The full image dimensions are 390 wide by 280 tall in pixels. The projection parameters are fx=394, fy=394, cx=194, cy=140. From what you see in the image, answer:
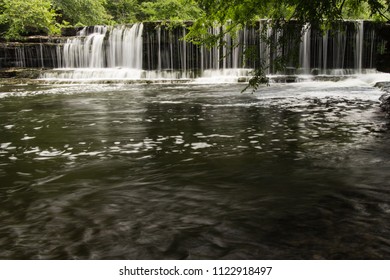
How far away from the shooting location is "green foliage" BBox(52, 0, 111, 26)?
3484 centimetres

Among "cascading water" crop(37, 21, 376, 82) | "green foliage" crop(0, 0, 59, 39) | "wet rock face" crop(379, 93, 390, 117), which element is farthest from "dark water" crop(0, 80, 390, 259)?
"green foliage" crop(0, 0, 59, 39)

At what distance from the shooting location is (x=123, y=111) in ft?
37.7

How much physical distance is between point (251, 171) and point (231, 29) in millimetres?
4368

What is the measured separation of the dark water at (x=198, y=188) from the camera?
3.25m

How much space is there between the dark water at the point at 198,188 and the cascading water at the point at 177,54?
15299mm

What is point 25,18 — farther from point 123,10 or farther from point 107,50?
point 123,10

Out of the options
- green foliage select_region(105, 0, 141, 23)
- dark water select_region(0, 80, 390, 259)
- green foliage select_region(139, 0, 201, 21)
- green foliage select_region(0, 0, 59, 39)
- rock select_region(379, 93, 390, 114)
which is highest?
green foliage select_region(105, 0, 141, 23)

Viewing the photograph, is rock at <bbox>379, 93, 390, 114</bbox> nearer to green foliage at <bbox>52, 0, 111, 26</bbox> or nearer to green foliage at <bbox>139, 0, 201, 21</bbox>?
green foliage at <bbox>139, 0, 201, 21</bbox>

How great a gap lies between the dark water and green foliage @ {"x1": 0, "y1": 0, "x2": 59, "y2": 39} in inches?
850

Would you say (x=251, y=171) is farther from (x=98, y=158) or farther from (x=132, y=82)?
(x=132, y=82)

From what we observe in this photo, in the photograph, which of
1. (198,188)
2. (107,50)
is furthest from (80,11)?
(198,188)

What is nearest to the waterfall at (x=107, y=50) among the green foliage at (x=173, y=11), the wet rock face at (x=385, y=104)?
the green foliage at (x=173, y=11)

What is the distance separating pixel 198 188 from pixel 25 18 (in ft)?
92.4

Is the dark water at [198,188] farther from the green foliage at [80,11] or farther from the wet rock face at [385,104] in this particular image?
the green foliage at [80,11]
